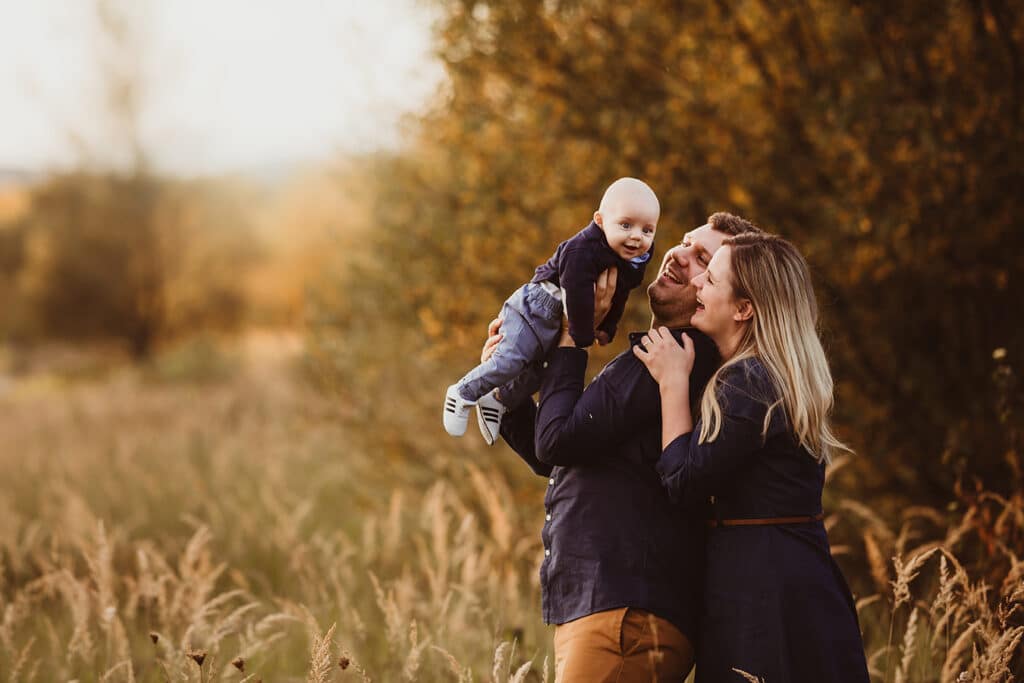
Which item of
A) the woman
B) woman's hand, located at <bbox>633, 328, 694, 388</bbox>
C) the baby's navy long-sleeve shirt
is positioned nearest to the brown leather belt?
the woman

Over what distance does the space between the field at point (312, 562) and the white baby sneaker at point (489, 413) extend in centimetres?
66

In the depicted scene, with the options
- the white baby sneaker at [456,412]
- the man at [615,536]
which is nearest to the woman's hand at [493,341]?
the white baby sneaker at [456,412]

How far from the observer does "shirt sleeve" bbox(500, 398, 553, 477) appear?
112 inches

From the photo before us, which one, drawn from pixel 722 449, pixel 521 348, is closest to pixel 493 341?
pixel 521 348

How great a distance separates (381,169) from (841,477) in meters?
4.01

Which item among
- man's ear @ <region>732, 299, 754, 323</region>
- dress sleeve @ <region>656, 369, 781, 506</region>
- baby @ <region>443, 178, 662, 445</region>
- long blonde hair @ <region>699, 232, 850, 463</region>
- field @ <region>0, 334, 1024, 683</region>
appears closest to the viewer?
dress sleeve @ <region>656, 369, 781, 506</region>

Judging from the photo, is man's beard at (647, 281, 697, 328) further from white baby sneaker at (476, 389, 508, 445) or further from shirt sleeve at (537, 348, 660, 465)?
white baby sneaker at (476, 389, 508, 445)

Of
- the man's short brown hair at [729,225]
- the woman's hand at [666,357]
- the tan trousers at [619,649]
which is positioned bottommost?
the tan trousers at [619,649]

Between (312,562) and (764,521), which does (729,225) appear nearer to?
(764,521)

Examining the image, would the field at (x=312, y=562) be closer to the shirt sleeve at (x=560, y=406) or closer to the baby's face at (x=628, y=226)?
the shirt sleeve at (x=560, y=406)

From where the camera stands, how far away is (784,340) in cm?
239

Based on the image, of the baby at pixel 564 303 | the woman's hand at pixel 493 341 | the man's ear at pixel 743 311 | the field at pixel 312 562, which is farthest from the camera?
the field at pixel 312 562

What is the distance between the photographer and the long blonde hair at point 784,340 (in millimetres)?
2332

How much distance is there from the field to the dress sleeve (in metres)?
0.72
